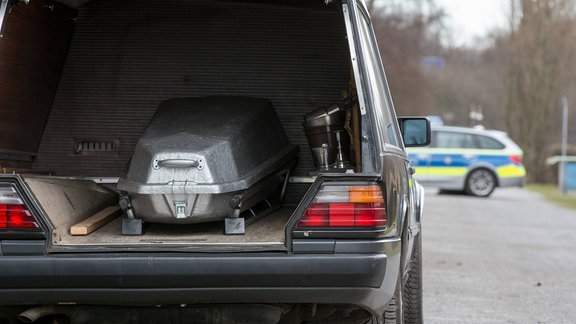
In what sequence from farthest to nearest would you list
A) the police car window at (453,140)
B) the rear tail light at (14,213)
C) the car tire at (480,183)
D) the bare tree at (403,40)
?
the bare tree at (403,40) → the car tire at (480,183) → the police car window at (453,140) → the rear tail light at (14,213)

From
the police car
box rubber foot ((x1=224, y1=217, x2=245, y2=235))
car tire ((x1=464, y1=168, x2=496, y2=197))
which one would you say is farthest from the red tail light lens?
car tire ((x1=464, y1=168, x2=496, y2=197))

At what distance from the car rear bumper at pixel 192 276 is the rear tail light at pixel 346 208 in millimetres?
145

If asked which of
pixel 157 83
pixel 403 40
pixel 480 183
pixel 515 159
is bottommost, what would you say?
pixel 480 183

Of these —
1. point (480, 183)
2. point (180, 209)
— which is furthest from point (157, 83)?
point (480, 183)

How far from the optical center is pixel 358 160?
490 cm

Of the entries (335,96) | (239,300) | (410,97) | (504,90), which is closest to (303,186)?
(335,96)

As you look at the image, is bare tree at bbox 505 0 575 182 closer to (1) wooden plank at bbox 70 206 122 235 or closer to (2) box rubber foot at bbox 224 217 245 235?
(1) wooden plank at bbox 70 206 122 235

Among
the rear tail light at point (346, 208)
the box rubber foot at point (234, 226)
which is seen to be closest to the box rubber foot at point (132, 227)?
the box rubber foot at point (234, 226)

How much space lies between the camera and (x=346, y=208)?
411cm

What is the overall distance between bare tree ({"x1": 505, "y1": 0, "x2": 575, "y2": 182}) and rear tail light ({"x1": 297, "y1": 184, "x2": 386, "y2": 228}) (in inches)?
1661

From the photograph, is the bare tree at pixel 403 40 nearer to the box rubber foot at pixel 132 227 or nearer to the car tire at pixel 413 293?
the car tire at pixel 413 293

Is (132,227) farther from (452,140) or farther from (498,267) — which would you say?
(452,140)

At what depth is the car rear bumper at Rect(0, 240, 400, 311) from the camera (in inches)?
157

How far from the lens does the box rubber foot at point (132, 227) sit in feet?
15.0
